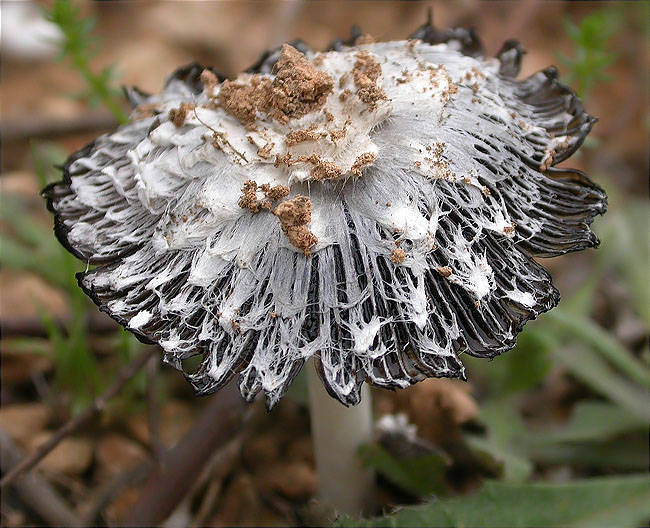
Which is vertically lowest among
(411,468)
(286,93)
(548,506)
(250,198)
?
(548,506)

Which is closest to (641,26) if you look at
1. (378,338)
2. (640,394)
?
(640,394)

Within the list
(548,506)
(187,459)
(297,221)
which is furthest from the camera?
(187,459)

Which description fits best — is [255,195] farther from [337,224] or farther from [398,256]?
[398,256]

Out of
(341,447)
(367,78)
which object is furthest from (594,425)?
(367,78)

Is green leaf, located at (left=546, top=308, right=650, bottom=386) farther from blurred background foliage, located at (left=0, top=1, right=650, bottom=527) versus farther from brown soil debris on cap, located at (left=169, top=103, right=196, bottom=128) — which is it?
brown soil debris on cap, located at (left=169, top=103, right=196, bottom=128)

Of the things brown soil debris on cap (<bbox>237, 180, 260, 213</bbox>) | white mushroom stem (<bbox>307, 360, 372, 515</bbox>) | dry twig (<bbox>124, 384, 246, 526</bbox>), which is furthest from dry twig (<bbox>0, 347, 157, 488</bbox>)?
brown soil debris on cap (<bbox>237, 180, 260, 213</bbox>)

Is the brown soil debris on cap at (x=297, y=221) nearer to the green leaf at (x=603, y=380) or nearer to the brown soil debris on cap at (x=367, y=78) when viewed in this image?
the brown soil debris on cap at (x=367, y=78)

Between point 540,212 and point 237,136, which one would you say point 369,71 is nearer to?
point 237,136
